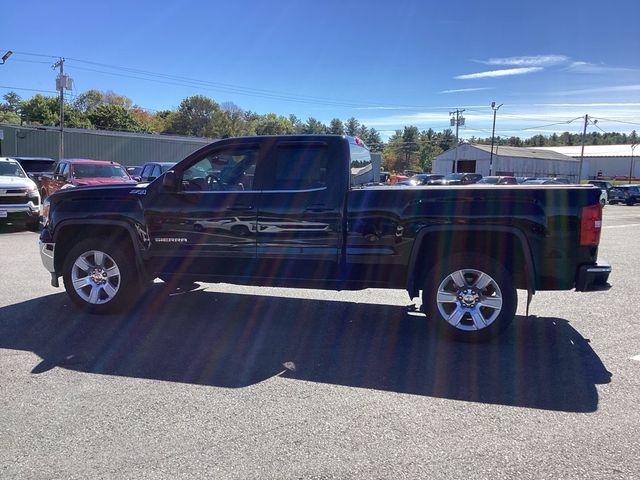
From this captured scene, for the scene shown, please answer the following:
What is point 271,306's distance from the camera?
664 cm

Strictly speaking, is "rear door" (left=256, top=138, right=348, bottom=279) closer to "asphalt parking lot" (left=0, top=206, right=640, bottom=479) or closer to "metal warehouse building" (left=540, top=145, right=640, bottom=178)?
"asphalt parking lot" (left=0, top=206, right=640, bottom=479)

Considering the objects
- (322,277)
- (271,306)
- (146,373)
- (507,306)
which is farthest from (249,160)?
(507,306)

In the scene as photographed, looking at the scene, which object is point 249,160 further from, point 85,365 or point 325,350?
point 85,365

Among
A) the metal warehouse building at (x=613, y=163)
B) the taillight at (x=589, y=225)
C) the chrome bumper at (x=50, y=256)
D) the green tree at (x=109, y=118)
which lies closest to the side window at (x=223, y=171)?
the chrome bumper at (x=50, y=256)

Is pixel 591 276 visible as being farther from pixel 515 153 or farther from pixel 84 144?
pixel 515 153

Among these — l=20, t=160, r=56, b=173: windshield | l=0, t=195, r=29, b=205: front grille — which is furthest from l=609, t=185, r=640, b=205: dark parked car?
l=0, t=195, r=29, b=205: front grille

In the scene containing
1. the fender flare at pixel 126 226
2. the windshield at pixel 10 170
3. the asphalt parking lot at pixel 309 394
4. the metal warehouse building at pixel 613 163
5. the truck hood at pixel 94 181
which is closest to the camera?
the asphalt parking lot at pixel 309 394

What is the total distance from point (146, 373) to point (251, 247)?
174 centimetres

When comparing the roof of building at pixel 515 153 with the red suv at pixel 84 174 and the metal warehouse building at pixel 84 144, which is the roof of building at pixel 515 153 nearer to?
the metal warehouse building at pixel 84 144

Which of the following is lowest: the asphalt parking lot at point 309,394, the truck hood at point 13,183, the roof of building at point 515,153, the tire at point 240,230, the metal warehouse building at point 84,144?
the asphalt parking lot at point 309,394

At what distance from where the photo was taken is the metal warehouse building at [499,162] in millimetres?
73156

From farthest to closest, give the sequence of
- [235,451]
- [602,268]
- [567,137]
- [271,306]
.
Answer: [567,137]
[271,306]
[602,268]
[235,451]

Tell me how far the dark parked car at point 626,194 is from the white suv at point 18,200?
40556 millimetres

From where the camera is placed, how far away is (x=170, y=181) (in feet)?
18.7
